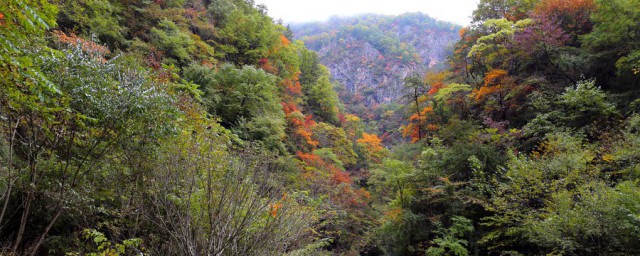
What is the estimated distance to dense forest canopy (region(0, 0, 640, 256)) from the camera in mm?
4711

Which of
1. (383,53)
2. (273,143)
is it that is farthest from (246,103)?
(383,53)

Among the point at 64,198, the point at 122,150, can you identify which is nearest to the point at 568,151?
the point at 122,150

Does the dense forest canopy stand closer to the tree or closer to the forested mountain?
the tree

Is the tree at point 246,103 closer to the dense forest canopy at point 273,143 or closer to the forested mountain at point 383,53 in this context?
the dense forest canopy at point 273,143

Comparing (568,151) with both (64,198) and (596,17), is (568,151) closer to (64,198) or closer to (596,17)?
(596,17)

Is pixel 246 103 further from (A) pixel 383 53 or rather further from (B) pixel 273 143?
(A) pixel 383 53

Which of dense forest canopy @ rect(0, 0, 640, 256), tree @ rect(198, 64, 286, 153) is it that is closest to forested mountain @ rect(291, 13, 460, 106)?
dense forest canopy @ rect(0, 0, 640, 256)

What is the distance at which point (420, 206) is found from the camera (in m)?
14.5

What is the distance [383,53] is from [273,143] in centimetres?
7280

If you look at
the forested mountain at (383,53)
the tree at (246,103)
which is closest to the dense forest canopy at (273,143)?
the tree at (246,103)

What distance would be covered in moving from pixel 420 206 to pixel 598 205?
823cm

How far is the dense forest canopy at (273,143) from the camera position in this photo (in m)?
4.71

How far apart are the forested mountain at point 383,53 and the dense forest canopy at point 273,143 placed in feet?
151

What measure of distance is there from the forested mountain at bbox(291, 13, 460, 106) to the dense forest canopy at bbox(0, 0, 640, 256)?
45890mm
